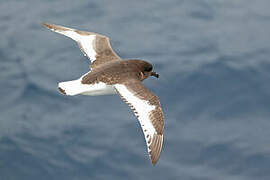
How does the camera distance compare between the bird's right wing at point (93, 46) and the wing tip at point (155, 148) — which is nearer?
the wing tip at point (155, 148)

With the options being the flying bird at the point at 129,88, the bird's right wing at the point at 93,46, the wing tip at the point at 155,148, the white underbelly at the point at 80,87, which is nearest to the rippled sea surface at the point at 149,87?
the bird's right wing at the point at 93,46

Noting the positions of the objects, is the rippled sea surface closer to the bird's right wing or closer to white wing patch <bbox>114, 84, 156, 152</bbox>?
the bird's right wing

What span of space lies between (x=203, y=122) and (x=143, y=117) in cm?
406


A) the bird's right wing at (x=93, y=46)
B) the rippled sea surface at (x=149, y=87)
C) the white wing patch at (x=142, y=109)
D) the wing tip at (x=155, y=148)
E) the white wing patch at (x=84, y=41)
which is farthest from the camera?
the rippled sea surface at (x=149, y=87)

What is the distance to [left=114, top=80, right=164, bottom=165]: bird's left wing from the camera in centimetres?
1041

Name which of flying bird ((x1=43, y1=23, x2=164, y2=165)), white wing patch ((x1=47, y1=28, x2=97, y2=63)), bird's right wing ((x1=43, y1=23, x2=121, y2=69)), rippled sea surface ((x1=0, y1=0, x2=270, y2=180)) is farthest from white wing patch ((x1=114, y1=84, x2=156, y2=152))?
rippled sea surface ((x1=0, y1=0, x2=270, y2=180))

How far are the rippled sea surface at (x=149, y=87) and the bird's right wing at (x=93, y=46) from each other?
7.45 ft

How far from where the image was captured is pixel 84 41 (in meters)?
13.2

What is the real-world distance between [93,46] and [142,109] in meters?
2.75

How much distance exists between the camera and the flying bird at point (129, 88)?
1057 centimetres

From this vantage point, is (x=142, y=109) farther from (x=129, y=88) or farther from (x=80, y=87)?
(x=80, y=87)

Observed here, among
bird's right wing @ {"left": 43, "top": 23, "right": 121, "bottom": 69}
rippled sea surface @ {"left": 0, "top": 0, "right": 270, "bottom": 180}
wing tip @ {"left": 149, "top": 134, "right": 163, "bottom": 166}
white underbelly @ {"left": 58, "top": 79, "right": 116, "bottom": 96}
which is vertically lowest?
rippled sea surface @ {"left": 0, "top": 0, "right": 270, "bottom": 180}

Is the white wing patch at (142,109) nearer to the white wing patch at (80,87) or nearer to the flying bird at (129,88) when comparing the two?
the flying bird at (129,88)

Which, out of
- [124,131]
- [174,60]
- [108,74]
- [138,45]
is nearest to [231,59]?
[174,60]
